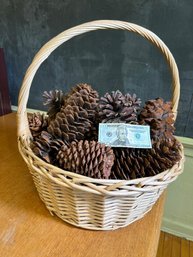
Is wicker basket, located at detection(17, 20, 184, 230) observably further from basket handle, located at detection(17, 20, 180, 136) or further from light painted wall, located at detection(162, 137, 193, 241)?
light painted wall, located at detection(162, 137, 193, 241)

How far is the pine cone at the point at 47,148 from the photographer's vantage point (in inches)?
16.6

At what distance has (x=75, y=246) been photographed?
0.40 metres

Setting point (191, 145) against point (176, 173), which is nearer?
point (176, 173)

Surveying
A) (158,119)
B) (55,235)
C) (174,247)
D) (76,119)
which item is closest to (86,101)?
(76,119)

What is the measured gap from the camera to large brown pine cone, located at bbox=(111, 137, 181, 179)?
1.29 ft

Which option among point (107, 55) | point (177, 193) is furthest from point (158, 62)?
point (177, 193)

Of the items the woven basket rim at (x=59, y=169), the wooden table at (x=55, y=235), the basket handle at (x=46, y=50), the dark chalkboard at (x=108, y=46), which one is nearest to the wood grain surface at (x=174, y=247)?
the dark chalkboard at (x=108, y=46)

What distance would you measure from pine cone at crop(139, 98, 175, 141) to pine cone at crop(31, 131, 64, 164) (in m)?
0.18

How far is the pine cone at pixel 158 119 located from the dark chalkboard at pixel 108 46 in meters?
0.40

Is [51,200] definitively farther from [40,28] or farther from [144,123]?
[40,28]

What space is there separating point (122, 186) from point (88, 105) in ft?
0.62

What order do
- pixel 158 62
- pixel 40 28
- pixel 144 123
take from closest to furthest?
1. pixel 144 123
2. pixel 158 62
3. pixel 40 28

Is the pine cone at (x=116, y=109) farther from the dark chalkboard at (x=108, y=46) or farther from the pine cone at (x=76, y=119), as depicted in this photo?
the dark chalkboard at (x=108, y=46)

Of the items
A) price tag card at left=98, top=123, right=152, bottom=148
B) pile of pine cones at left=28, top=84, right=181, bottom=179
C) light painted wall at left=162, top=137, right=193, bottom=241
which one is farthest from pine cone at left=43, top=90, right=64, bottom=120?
light painted wall at left=162, top=137, right=193, bottom=241
